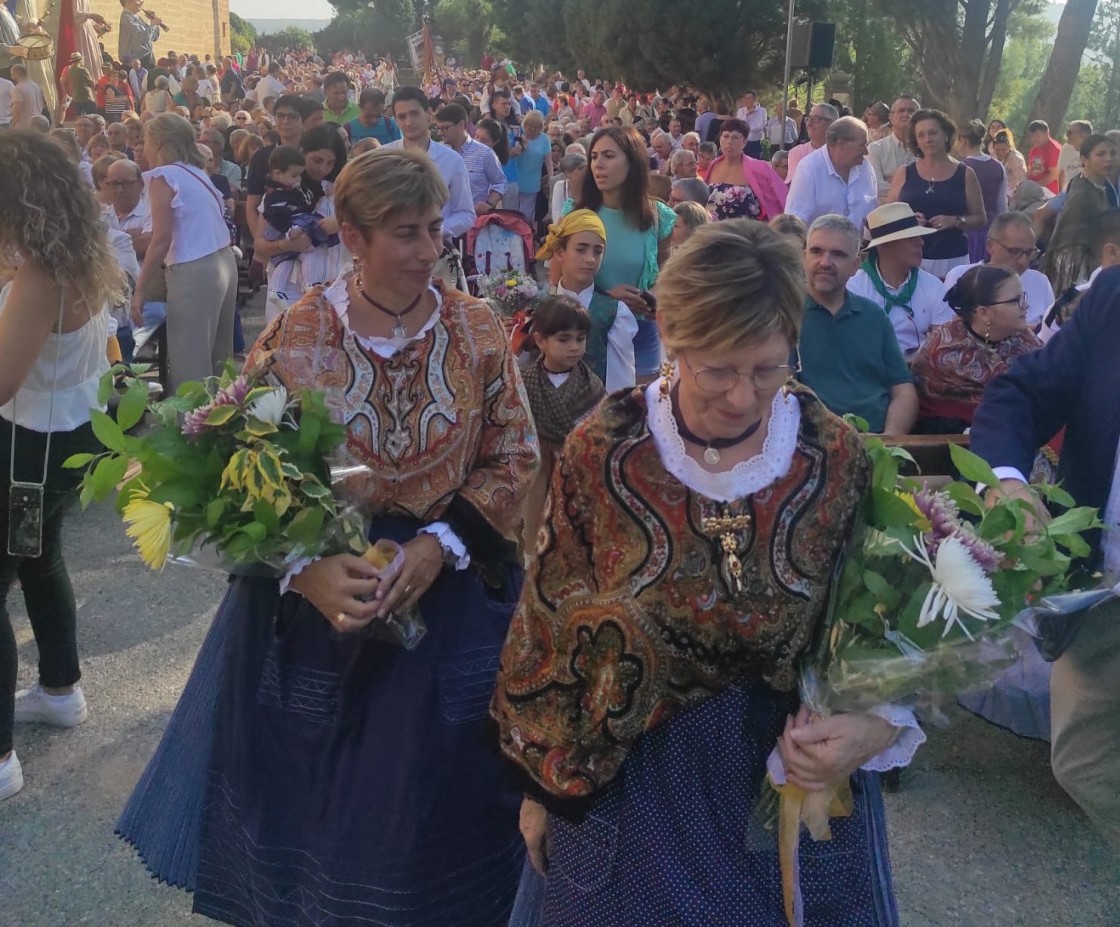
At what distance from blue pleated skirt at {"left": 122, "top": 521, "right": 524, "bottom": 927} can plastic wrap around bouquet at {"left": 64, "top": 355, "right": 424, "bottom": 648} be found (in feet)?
0.99

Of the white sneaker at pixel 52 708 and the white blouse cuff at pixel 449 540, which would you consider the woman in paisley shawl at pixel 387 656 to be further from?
the white sneaker at pixel 52 708

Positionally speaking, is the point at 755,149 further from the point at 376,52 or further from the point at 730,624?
the point at 376,52

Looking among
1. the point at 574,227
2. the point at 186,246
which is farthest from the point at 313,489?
the point at 186,246

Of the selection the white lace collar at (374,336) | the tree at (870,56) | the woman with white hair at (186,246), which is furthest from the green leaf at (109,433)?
the tree at (870,56)

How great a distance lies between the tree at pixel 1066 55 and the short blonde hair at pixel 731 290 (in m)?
18.3

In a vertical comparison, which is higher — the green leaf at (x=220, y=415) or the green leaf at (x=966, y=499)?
the green leaf at (x=966, y=499)

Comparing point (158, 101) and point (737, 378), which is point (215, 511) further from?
point (158, 101)

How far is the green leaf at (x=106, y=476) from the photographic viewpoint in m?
2.48

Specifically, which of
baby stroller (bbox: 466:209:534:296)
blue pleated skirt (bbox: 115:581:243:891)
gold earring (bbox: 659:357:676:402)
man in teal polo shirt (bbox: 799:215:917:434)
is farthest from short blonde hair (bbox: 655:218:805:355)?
baby stroller (bbox: 466:209:534:296)

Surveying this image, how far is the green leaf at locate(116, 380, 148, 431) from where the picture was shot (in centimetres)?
252

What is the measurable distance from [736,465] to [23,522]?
8.27 ft

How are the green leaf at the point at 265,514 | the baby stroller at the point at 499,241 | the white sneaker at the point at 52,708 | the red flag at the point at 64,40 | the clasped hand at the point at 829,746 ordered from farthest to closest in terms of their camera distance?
the red flag at the point at 64,40 → the baby stroller at the point at 499,241 → the white sneaker at the point at 52,708 → the green leaf at the point at 265,514 → the clasped hand at the point at 829,746

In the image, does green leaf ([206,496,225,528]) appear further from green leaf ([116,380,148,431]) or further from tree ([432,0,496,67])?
tree ([432,0,496,67])

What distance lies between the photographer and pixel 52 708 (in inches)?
165
